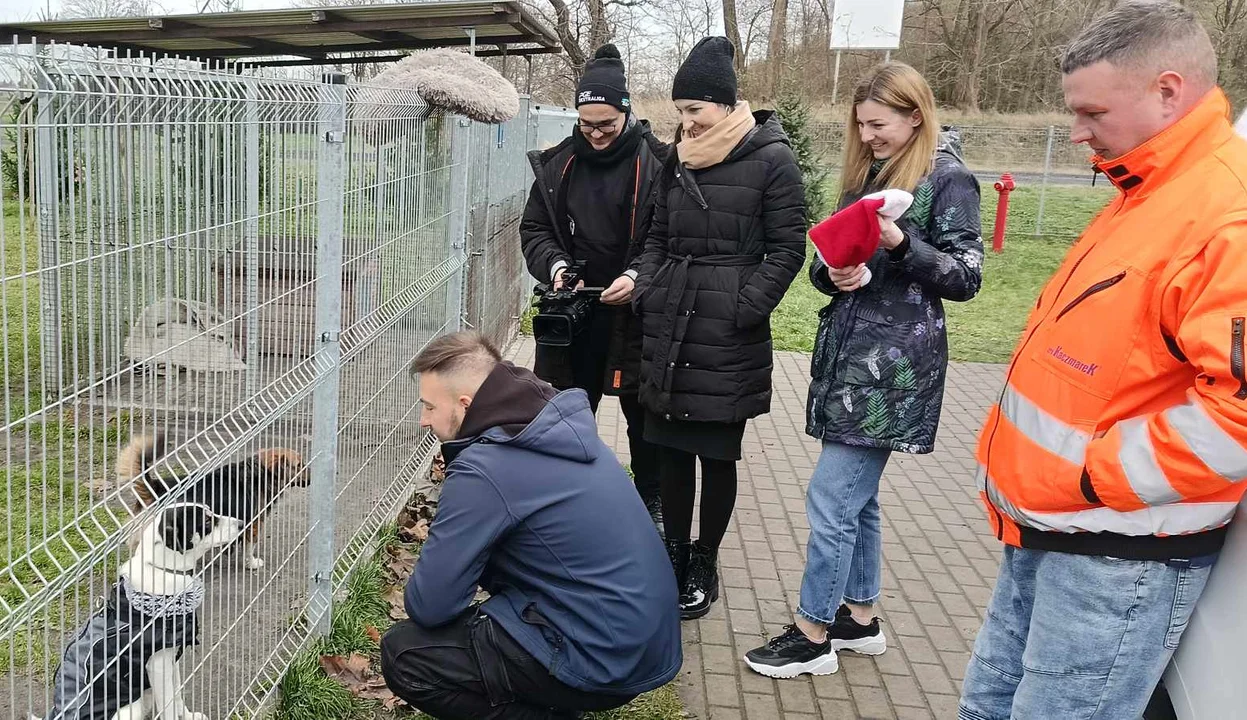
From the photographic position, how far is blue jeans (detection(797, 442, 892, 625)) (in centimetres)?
359

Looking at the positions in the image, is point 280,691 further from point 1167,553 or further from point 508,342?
point 508,342

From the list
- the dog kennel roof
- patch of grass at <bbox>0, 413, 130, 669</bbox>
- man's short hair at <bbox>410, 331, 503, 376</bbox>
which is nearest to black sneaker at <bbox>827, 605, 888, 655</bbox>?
man's short hair at <bbox>410, 331, 503, 376</bbox>

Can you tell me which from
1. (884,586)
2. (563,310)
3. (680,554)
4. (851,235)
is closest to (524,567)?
(851,235)

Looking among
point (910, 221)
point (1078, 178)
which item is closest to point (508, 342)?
point (910, 221)

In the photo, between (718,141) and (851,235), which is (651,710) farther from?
(718,141)

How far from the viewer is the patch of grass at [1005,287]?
34.8 ft

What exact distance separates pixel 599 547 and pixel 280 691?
1368mm

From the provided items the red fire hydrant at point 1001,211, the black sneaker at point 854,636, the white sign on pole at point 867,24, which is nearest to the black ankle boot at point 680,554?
the black sneaker at point 854,636

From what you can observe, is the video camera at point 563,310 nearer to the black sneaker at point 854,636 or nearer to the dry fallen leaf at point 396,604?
the dry fallen leaf at point 396,604

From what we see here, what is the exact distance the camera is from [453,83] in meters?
4.78

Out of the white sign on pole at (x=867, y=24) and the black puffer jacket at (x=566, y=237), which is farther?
the white sign on pole at (x=867, y=24)

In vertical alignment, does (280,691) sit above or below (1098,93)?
below

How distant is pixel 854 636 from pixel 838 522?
2.29 feet

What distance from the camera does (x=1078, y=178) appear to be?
996 inches
